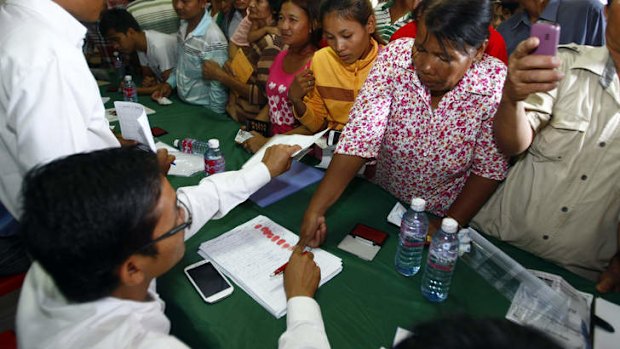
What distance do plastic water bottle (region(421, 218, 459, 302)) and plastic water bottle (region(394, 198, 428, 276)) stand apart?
7cm

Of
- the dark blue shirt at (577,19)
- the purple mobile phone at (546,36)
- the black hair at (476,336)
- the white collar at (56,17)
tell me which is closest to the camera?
the black hair at (476,336)

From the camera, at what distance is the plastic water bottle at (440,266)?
114 centimetres

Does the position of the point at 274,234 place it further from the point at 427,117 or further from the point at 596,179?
the point at 596,179

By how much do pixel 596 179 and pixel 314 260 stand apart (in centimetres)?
96

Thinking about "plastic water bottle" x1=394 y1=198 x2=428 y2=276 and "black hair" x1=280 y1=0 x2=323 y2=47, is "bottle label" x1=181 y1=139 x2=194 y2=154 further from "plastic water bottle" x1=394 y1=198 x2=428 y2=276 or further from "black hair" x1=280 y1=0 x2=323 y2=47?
"plastic water bottle" x1=394 y1=198 x2=428 y2=276

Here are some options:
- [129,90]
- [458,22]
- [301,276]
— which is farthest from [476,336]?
[129,90]

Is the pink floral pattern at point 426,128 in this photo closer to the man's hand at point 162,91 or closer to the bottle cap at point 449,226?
the bottle cap at point 449,226

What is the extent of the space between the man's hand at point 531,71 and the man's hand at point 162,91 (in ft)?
8.69

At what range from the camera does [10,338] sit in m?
1.17

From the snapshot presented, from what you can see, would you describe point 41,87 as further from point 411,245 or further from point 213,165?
point 411,245

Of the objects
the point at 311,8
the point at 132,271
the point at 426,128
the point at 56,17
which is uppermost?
the point at 311,8

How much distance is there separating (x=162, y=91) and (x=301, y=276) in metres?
2.44

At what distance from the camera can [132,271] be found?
0.89m

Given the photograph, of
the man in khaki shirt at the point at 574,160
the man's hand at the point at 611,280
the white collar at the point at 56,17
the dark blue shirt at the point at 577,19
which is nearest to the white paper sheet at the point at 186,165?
the white collar at the point at 56,17
